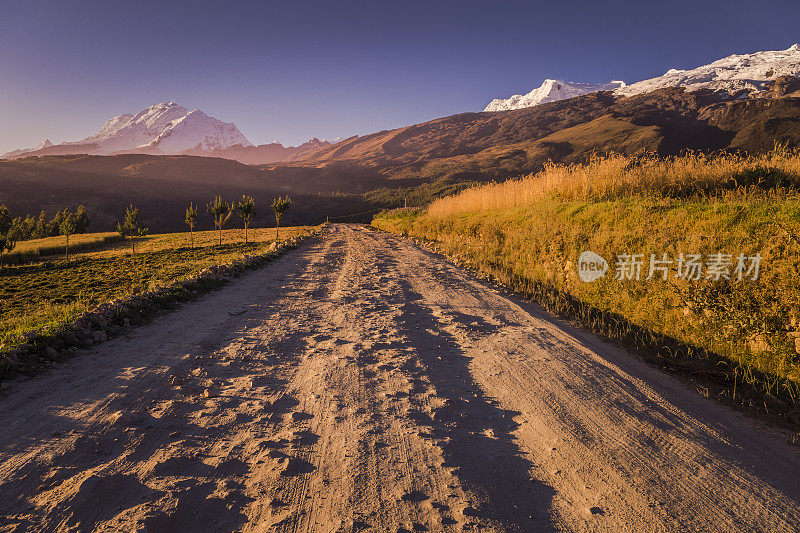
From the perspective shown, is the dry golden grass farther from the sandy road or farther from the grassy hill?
the grassy hill

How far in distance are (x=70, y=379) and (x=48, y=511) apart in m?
2.33

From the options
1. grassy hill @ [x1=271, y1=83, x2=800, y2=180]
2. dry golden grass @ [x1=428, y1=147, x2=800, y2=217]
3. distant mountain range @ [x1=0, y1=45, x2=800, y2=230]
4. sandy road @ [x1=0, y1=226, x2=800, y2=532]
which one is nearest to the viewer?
sandy road @ [x1=0, y1=226, x2=800, y2=532]

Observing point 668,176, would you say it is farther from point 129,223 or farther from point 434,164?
point 434,164

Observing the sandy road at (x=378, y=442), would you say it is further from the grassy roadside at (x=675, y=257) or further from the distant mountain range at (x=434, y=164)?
the distant mountain range at (x=434, y=164)

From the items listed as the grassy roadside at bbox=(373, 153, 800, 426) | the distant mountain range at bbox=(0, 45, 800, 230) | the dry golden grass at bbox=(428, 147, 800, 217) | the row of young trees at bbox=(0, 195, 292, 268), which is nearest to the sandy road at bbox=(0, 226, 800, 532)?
the grassy roadside at bbox=(373, 153, 800, 426)

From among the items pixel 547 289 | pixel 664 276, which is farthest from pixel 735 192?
pixel 547 289

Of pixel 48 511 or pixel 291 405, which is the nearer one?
Result: pixel 48 511

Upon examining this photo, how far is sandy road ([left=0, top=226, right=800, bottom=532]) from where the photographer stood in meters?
1.99

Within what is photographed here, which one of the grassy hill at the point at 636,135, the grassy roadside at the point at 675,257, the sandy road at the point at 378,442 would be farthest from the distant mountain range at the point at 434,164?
the sandy road at the point at 378,442

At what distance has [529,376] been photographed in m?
3.71

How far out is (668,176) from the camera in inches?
328

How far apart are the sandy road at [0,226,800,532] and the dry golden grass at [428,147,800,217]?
572 cm

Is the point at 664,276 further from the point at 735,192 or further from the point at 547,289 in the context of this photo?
the point at 735,192

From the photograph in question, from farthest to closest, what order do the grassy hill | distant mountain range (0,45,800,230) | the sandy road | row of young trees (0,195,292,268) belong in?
the grassy hill → distant mountain range (0,45,800,230) → row of young trees (0,195,292,268) → the sandy road
